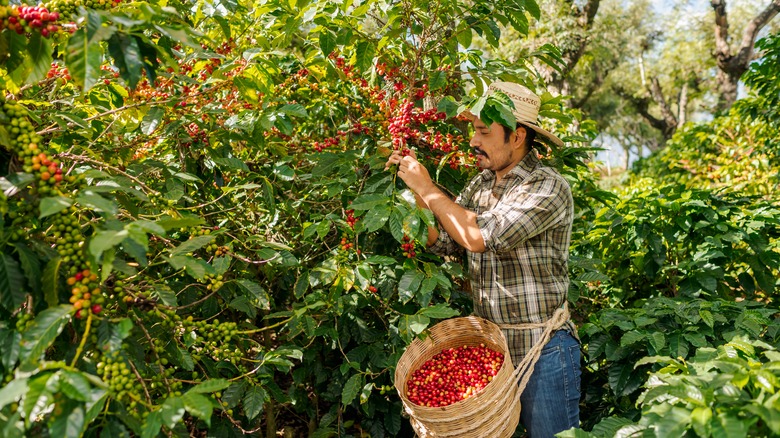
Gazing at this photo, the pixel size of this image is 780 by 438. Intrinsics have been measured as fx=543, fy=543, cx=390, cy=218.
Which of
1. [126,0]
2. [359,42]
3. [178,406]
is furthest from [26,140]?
[359,42]

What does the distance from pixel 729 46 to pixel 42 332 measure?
14020mm

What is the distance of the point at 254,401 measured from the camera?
2.23 metres

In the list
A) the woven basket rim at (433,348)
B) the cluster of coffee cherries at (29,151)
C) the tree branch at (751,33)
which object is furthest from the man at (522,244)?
the tree branch at (751,33)

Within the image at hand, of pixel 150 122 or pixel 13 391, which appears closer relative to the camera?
pixel 13 391

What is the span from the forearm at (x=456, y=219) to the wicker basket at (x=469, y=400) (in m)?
0.39

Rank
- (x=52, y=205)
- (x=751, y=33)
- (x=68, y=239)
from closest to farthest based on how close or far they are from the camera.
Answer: (x=52, y=205)
(x=68, y=239)
(x=751, y=33)

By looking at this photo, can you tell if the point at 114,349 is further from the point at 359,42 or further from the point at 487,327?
the point at 359,42

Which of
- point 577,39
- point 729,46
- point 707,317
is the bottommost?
point 729,46

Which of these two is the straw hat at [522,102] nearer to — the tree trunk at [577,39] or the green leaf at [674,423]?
the green leaf at [674,423]

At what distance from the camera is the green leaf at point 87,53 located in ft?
4.22

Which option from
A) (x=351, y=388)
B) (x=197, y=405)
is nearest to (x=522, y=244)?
(x=351, y=388)

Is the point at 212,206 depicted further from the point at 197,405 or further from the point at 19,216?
the point at 197,405

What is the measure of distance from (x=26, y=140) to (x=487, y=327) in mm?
1848

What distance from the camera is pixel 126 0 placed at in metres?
2.23
